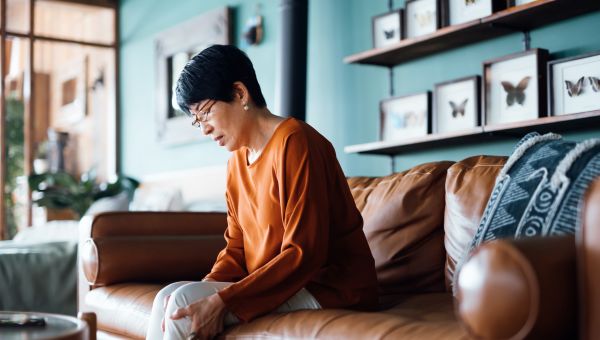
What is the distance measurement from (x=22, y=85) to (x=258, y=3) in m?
2.49

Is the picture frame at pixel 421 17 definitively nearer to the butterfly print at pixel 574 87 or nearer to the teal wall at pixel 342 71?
the teal wall at pixel 342 71

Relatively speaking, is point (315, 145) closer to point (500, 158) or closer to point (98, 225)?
point (500, 158)

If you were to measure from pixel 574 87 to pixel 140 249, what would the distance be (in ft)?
5.06

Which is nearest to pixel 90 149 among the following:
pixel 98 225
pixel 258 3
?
pixel 258 3

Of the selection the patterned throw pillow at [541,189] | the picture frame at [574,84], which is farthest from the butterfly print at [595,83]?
the patterned throw pillow at [541,189]

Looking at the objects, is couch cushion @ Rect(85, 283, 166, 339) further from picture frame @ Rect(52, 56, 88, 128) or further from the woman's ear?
picture frame @ Rect(52, 56, 88, 128)

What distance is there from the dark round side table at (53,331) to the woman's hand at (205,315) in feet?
0.84

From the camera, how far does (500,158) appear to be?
216 cm

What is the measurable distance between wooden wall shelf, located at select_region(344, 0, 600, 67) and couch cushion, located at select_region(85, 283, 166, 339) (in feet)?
4.66

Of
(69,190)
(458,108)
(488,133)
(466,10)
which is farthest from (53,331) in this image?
(69,190)

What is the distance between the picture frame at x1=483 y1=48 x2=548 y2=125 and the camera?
8.36ft

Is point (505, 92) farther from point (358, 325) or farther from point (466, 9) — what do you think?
point (358, 325)

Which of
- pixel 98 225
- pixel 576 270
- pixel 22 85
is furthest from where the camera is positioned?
pixel 22 85

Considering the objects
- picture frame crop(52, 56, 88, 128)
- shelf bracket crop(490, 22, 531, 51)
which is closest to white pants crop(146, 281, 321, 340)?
shelf bracket crop(490, 22, 531, 51)
